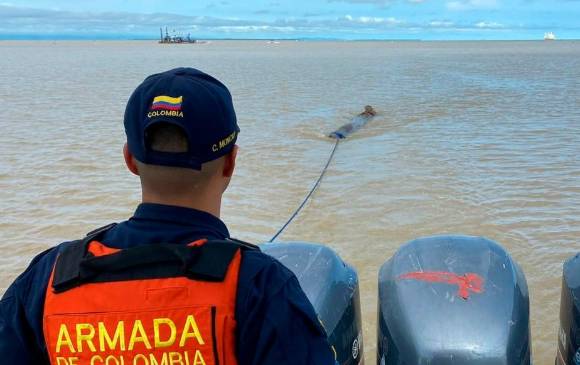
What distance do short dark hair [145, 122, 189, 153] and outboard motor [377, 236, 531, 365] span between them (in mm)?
1245

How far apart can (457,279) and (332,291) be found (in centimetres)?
48

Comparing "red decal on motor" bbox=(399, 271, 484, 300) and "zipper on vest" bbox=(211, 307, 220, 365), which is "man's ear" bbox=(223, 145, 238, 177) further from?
"red decal on motor" bbox=(399, 271, 484, 300)

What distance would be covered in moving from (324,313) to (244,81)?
66.0 feet

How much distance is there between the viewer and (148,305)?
3.70ft

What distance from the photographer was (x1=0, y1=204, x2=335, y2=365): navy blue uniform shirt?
1.14m

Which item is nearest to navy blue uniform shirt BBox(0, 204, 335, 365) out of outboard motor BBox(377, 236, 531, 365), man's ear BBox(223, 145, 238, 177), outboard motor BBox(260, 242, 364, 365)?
man's ear BBox(223, 145, 238, 177)

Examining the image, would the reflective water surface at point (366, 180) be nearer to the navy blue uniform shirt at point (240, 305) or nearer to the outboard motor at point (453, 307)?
the outboard motor at point (453, 307)

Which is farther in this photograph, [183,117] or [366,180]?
[366,180]

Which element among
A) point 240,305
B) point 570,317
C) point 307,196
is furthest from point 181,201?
point 307,196

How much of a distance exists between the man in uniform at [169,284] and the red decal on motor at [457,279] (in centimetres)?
117

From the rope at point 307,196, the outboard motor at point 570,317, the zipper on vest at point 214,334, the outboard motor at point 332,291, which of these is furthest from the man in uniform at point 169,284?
the rope at point 307,196

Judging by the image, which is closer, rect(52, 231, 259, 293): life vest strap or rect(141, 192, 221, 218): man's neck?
rect(52, 231, 259, 293): life vest strap

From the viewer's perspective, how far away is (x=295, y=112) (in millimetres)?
13203

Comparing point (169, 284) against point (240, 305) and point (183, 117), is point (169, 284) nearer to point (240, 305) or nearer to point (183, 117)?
point (240, 305)
